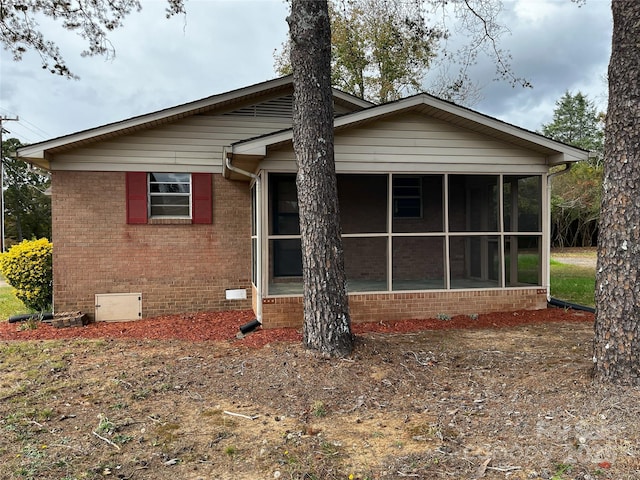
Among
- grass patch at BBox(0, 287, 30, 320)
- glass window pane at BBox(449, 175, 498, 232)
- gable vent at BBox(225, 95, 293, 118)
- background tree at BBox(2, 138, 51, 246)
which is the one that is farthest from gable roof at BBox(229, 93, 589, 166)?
background tree at BBox(2, 138, 51, 246)

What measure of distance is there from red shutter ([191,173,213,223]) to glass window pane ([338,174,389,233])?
2.79 m

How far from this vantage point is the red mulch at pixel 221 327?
656 centimetres

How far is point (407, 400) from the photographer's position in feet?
13.0

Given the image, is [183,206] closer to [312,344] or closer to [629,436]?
[312,344]

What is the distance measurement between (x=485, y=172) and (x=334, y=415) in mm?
5473

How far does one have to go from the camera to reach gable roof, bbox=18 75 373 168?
735 cm

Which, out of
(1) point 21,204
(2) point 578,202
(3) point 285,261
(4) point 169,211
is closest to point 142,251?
(4) point 169,211

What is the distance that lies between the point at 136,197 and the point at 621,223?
24.4ft

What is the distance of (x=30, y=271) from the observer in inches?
324

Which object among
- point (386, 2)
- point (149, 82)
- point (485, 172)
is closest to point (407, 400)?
point (485, 172)

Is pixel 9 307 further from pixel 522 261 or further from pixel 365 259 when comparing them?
pixel 522 261

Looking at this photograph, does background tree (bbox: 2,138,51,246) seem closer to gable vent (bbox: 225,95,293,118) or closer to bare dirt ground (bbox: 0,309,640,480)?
gable vent (bbox: 225,95,293,118)

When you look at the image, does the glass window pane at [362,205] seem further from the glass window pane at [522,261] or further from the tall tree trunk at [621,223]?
the tall tree trunk at [621,223]

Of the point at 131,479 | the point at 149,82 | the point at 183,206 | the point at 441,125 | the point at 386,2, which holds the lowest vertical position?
the point at 131,479
